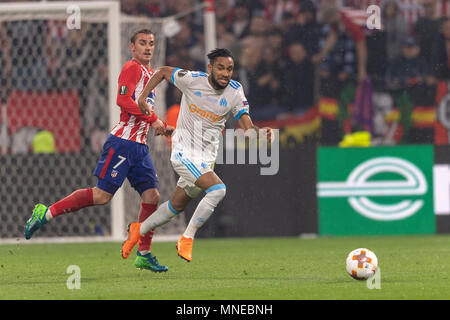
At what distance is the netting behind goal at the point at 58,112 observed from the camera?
12.1 m

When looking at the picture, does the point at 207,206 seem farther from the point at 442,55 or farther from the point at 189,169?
the point at 442,55

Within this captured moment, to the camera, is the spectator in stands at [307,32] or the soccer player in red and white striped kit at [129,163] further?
the spectator in stands at [307,32]

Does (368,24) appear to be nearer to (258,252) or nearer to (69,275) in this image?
(258,252)

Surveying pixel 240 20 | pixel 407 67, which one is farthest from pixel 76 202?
pixel 240 20

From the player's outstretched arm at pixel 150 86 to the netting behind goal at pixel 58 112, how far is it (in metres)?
4.09

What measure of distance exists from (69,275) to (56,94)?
5.78 m

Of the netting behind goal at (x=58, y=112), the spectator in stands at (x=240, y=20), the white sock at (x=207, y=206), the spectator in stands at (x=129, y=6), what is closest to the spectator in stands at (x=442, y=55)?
the spectator in stands at (x=240, y=20)

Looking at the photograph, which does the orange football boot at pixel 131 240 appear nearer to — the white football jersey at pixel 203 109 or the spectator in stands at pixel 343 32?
the white football jersey at pixel 203 109

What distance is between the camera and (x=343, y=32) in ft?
48.5

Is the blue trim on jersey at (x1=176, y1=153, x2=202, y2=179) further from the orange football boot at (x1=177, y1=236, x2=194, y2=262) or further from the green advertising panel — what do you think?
the green advertising panel

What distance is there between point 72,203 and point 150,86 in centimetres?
120

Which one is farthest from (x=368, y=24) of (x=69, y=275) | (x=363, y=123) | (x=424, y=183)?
(x=69, y=275)

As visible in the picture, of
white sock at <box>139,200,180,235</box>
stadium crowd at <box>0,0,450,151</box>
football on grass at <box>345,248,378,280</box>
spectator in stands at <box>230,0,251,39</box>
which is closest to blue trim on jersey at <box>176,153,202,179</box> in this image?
white sock at <box>139,200,180,235</box>

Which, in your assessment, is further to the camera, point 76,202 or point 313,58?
point 313,58
